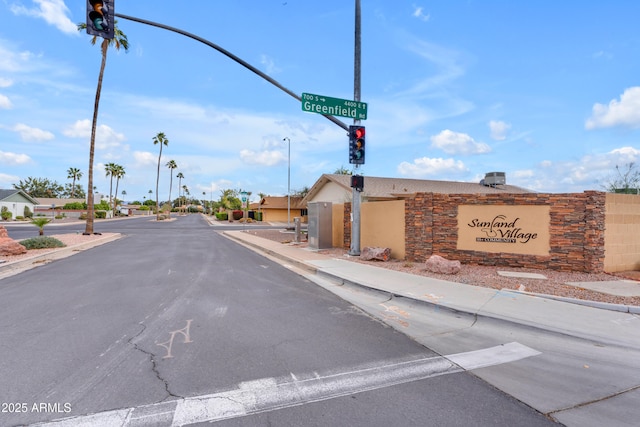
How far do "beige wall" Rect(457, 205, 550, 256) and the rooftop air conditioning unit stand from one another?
25.7 m

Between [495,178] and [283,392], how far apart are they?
35.8 meters

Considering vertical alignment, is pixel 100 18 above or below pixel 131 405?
above

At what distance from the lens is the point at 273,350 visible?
4.73m

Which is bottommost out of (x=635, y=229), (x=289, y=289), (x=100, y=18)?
(x=289, y=289)

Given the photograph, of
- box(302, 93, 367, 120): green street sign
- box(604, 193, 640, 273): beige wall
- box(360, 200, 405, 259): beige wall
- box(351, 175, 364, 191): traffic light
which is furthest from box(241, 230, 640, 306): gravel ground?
box(302, 93, 367, 120): green street sign

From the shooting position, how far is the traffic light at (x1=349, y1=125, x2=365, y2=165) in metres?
12.8

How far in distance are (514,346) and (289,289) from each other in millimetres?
5128

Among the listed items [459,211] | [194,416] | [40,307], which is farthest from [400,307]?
[40,307]

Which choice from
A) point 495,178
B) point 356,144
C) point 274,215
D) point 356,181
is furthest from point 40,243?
point 274,215

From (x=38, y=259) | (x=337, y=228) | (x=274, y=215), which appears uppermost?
(x=337, y=228)

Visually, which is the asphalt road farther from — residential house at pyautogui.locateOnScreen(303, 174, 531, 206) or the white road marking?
residential house at pyautogui.locateOnScreen(303, 174, 531, 206)

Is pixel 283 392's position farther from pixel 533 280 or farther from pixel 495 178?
pixel 495 178

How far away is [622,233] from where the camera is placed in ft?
→ 34.5

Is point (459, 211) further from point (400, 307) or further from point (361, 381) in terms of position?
point (361, 381)
